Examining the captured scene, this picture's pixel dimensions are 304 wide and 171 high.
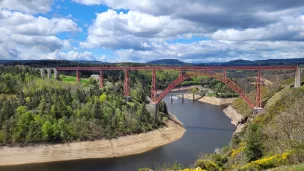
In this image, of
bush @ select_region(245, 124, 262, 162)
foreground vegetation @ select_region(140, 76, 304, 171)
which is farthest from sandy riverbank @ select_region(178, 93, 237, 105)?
bush @ select_region(245, 124, 262, 162)

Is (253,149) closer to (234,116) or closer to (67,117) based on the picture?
(67,117)

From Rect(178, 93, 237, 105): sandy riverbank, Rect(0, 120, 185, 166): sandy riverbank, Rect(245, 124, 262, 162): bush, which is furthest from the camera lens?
Rect(178, 93, 237, 105): sandy riverbank

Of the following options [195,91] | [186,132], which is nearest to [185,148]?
[186,132]

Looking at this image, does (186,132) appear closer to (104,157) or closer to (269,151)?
(104,157)

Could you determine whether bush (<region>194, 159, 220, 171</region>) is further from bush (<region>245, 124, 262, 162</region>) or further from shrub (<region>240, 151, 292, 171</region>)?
shrub (<region>240, 151, 292, 171</region>)

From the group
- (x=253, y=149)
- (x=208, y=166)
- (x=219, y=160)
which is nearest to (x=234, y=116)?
(x=219, y=160)

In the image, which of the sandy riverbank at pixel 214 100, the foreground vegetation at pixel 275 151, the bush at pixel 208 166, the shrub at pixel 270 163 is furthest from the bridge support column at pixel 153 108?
the shrub at pixel 270 163
